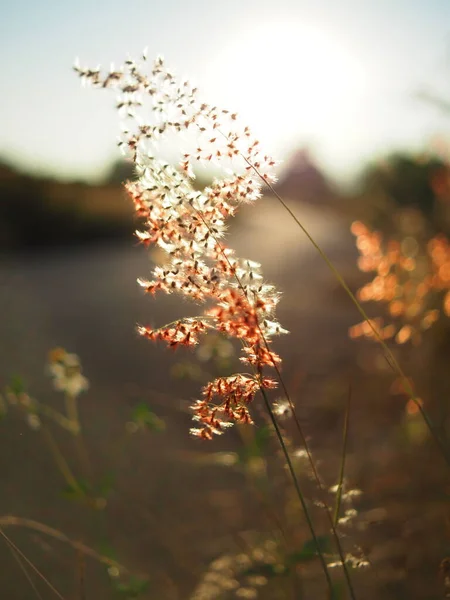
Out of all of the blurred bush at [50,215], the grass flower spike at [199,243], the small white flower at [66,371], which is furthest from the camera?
the blurred bush at [50,215]

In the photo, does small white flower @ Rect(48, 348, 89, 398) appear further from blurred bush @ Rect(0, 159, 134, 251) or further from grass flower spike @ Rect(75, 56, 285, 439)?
blurred bush @ Rect(0, 159, 134, 251)

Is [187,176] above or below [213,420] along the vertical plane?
above

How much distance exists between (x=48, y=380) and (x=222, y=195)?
4.08m

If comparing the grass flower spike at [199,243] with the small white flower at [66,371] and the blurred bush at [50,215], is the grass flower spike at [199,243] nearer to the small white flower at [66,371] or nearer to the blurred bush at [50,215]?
the small white flower at [66,371]

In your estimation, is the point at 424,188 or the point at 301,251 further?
the point at 301,251

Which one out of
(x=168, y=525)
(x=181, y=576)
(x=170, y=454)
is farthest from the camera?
(x=170, y=454)

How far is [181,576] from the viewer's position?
259 cm

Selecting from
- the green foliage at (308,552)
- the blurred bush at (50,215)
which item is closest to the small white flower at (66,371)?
the green foliage at (308,552)

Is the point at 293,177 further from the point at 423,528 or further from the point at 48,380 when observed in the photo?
the point at 423,528

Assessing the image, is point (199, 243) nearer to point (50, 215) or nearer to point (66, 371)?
point (66, 371)

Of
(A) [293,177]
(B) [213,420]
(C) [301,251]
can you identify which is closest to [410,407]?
(B) [213,420]

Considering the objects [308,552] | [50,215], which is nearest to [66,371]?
[308,552]

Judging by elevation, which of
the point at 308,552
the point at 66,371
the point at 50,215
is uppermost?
the point at 50,215

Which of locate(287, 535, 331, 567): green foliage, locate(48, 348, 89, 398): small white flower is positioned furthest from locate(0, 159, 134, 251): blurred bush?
locate(287, 535, 331, 567): green foliage
